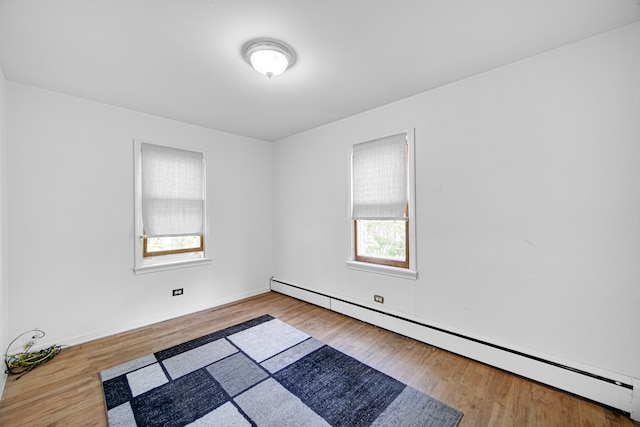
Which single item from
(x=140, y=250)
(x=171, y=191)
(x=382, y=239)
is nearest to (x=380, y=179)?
(x=382, y=239)

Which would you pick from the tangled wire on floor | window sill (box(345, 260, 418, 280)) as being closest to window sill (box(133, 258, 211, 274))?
the tangled wire on floor

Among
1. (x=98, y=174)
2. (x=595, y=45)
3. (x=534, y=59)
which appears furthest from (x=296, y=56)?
(x=98, y=174)

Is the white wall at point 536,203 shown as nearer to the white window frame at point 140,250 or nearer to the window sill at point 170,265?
the window sill at point 170,265

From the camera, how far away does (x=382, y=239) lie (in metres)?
3.20

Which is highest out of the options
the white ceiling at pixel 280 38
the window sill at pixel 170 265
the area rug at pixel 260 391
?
the white ceiling at pixel 280 38

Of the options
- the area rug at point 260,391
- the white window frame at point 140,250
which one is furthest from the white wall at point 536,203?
the white window frame at point 140,250

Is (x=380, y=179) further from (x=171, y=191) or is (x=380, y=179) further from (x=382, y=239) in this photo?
(x=171, y=191)

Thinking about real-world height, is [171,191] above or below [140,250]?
above

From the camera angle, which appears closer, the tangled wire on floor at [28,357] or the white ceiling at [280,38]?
the white ceiling at [280,38]

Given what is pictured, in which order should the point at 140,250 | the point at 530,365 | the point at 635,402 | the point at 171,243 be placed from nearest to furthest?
1. the point at 635,402
2. the point at 530,365
3. the point at 140,250
4. the point at 171,243

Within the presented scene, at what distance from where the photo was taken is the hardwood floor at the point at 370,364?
171cm

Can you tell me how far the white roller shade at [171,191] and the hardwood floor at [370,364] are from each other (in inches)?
48.3

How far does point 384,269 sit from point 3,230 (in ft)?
12.0

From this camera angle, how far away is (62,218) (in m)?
2.62
